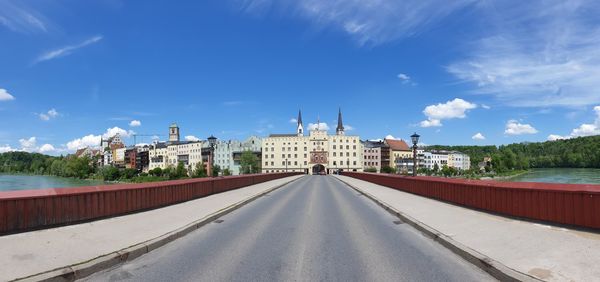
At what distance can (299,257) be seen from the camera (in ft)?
25.8

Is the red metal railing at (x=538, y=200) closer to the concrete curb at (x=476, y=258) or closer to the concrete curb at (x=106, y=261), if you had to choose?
the concrete curb at (x=476, y=258)

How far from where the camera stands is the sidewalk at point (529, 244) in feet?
21.0

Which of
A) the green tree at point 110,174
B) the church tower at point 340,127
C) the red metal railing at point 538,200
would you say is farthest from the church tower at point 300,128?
the red metal railing at point 538,200

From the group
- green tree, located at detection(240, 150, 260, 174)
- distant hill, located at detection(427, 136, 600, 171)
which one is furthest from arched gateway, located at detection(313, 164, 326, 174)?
distant hill, located at detection(427, 136, 600, 171)

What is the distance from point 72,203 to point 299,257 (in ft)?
21.4

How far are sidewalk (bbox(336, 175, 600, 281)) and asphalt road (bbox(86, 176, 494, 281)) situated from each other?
0.62m

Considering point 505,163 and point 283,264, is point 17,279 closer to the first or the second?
point 283,264

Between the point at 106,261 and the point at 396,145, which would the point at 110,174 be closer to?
the point at 396,145

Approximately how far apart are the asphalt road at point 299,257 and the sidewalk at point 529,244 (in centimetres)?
62

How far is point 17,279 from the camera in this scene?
19.5ft

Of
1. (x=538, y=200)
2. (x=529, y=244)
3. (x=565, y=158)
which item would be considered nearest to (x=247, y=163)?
(x=565, y=158)

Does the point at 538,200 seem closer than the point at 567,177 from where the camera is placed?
Yes

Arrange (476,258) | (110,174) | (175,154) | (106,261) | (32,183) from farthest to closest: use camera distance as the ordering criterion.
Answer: (175,154)
(110,174)
(32,183)
(476,258)
(106,261)

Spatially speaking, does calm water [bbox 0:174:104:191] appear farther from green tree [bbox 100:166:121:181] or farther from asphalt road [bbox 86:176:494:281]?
asphalt road [bbox 86:176:494:281]
